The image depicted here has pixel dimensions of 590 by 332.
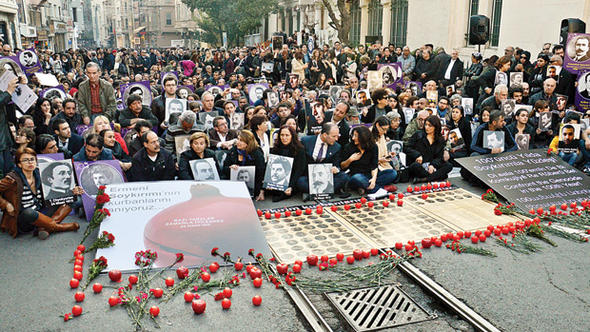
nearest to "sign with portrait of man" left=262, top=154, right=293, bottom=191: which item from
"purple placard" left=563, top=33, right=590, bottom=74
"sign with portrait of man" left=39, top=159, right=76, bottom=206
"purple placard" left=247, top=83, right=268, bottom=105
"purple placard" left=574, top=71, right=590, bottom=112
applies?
"sign with portrait of man" left=39, top=159, right=76, bottom=206

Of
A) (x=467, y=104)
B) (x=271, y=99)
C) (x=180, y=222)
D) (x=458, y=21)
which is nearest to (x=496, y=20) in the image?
(x=458, y=21)

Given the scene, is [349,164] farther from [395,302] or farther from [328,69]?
[328,69]

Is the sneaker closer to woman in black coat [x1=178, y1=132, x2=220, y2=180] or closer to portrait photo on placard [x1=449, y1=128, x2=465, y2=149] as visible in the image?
portrait photo on placard [x1=449, y1=128, x2=465, y2=149]

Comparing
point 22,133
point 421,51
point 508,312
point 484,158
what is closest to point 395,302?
point 508,312

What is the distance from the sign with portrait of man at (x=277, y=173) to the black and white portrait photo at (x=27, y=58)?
8.98 metres

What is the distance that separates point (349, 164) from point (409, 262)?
2915 millimetres

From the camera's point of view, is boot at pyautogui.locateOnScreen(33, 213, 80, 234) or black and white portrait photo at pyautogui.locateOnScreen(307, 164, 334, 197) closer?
boot at pyautogui.locateOnScreen(33, 213, 80, 234)

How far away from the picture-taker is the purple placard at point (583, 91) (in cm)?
1099

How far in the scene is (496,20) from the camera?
20.1 meters

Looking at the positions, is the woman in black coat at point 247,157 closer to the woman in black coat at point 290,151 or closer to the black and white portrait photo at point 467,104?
the woman in black coat at point 290,151

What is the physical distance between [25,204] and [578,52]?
10.8 metres

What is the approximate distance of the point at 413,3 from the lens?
25609mm

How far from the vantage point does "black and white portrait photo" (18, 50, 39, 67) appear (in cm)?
1375

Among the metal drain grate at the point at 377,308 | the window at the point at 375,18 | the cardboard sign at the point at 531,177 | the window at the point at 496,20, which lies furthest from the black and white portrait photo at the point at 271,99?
the window at the point at 375,18
